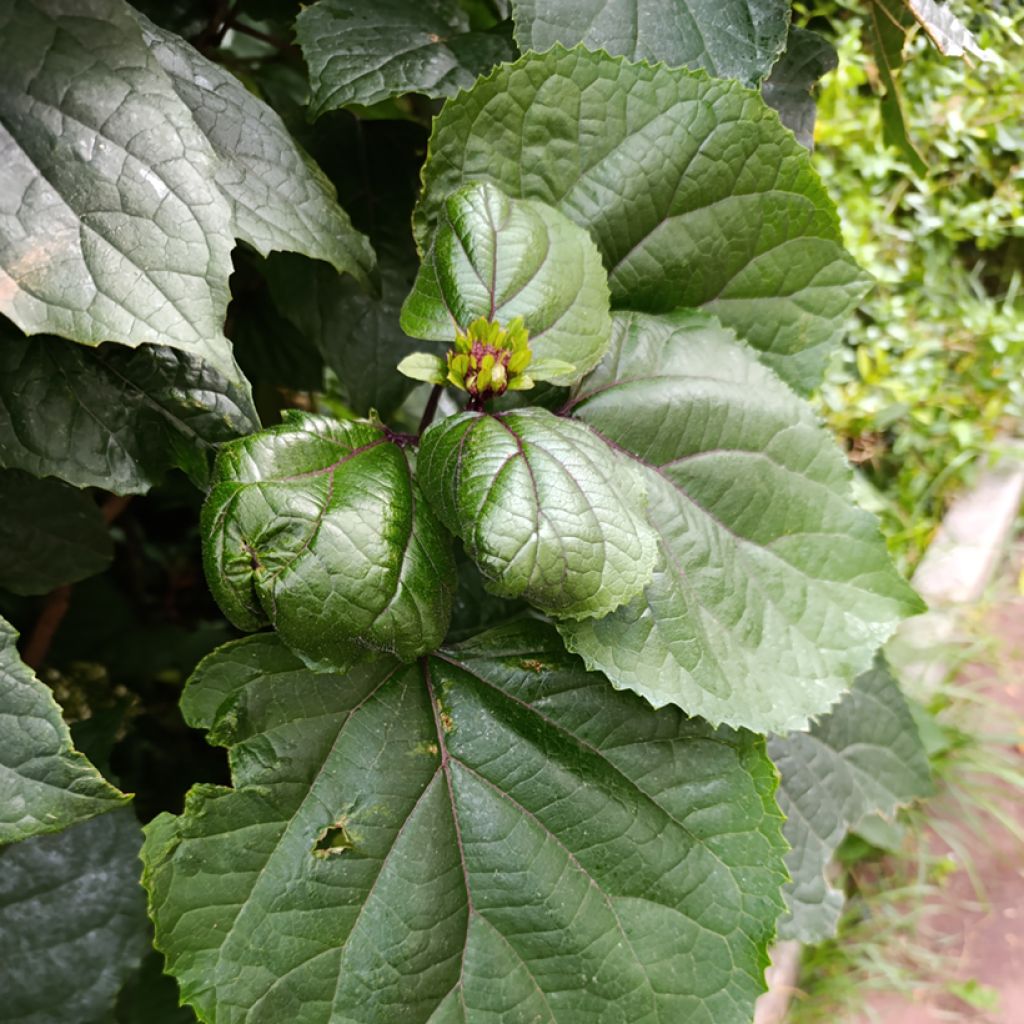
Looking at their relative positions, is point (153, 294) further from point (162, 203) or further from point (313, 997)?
point (313, 997)

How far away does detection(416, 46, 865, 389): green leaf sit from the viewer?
2.60 feet

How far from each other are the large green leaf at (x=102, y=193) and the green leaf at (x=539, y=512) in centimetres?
16

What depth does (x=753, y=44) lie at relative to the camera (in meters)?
0.82

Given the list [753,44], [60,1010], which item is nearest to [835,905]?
[60,1010]

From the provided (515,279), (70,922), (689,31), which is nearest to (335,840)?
(70,922)

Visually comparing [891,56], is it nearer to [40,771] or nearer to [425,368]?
[425,368]

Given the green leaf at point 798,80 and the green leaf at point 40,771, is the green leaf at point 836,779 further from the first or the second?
the green leaf at point 40,771

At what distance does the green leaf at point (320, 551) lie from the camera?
2.02ft

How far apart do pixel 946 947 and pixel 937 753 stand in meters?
0.49

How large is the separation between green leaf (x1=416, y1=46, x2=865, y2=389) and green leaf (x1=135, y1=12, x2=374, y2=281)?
0.25 feet

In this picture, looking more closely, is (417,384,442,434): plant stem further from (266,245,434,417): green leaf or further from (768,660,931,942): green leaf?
(768,660,931,942): green leaf

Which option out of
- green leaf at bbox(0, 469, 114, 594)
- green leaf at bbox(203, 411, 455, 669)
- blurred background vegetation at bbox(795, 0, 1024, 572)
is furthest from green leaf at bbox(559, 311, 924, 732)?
blurred background vegetation at bbox(795, 0, 1024, 572)

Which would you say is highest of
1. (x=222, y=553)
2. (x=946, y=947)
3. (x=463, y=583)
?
(x=222, y=553)

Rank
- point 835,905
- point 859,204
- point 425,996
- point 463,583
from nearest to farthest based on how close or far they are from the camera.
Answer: point 425,996 < point 463,583 < point 835,905 < point 859,204
